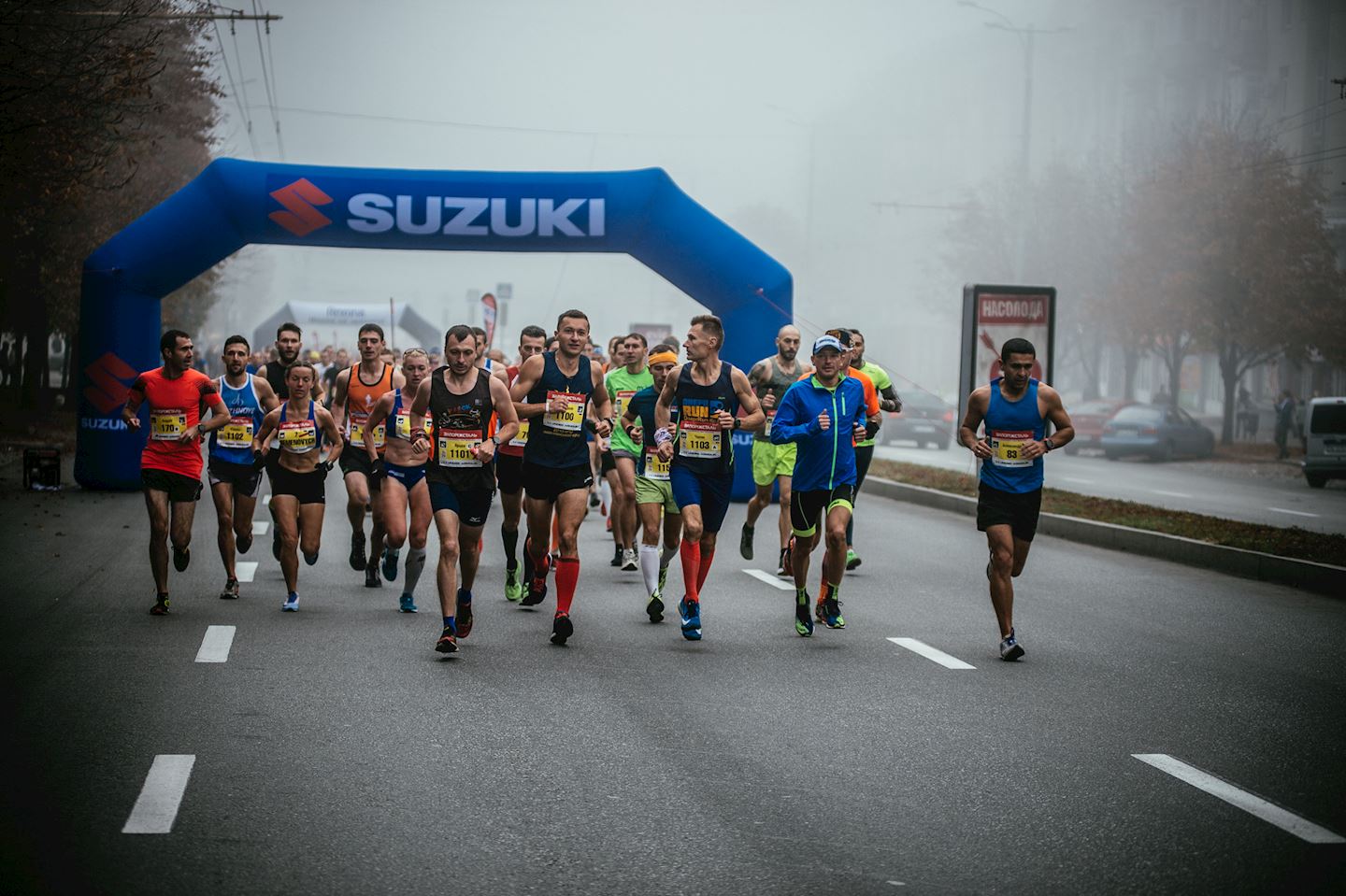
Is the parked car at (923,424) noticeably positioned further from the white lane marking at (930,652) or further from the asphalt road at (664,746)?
the white lane marking at (930,652)

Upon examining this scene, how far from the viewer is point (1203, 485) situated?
98.3 feet

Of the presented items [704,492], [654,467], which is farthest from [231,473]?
[704,492]

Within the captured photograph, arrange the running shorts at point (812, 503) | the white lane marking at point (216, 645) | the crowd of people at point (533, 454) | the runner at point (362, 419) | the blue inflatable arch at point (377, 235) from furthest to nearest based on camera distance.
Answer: the blue inflatable arch at point (377, 235)
the runner at point (362, 419)
the running shorts at point (812, 503)
the crowd of people at point (533, 454)
the white lane marking at point (216, 645)

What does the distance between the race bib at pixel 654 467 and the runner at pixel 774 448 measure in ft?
6.91

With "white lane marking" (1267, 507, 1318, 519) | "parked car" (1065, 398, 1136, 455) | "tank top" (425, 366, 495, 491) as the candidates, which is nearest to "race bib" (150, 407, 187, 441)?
"tank top" (425, 366, 495, 491)

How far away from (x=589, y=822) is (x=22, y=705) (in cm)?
332

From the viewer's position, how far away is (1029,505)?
967cm

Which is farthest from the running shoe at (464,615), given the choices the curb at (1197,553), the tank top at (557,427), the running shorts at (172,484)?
the curb at (1197,553)

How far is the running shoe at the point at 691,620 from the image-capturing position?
992cm

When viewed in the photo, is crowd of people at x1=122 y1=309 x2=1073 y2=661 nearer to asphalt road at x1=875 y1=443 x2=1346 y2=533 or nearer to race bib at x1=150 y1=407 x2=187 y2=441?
race bib at x1=150 y1=407 x2=187 y2=441

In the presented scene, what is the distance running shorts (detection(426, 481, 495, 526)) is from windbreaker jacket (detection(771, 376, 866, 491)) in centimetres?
197

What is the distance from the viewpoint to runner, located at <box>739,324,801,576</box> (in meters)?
13.7

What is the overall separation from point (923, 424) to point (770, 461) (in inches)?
1184

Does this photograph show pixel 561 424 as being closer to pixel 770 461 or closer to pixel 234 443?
pixel 234 443
